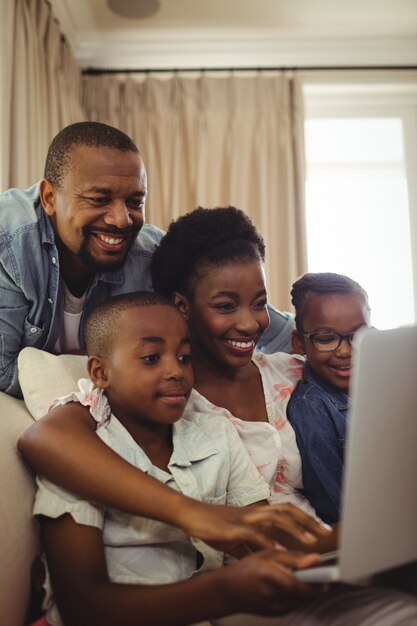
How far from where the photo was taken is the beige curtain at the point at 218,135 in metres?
3.69

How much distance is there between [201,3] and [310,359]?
2.60 metres

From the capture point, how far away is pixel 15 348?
1469mm

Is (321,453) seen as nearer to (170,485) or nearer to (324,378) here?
(324,378)

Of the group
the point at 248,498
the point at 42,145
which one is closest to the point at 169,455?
the point at 248,498

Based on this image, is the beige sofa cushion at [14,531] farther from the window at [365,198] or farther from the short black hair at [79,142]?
the window at [365,198]

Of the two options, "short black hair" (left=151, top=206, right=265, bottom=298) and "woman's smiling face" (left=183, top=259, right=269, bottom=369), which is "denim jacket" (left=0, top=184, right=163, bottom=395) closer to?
"short black hair" (left=151, top=206, right=265, bottom=298)

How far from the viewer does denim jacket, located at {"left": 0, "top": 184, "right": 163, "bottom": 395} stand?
4.74 feet

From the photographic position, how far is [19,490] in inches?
37.9

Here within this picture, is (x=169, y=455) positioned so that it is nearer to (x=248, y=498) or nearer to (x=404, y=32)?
(x=248, y=498)

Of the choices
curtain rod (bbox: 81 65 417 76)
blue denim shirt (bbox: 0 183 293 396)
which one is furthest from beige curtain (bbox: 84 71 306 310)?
blue denim shirt (bbox: 0 183 293 396)

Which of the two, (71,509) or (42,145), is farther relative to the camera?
(42,145)

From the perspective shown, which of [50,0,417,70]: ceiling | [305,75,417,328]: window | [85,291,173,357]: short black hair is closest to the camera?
[85,291,173,357]: short black hair

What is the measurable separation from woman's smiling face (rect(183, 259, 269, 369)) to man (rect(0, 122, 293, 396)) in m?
0.27

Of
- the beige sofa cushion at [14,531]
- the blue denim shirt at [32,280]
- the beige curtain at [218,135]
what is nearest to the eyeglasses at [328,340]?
the blue denim shirt at [32,280]
